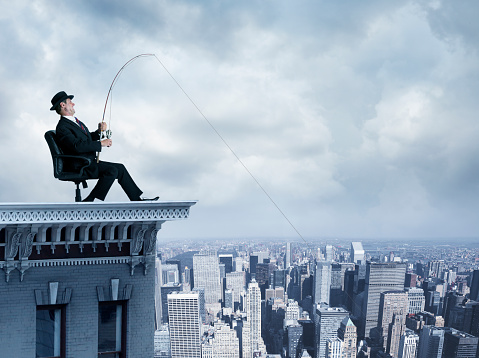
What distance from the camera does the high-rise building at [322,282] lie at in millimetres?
110863

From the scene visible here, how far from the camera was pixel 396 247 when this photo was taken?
117 m

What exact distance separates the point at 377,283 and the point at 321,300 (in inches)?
523

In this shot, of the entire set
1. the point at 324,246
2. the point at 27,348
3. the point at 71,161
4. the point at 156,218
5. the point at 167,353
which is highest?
the point at 71,161

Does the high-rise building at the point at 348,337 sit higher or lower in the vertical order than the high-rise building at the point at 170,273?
lower

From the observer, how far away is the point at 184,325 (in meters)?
92.1

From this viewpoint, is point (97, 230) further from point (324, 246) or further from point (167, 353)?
point (324, 246)

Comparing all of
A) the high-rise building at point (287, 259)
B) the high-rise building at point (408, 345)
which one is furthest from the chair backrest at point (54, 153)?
the high-rise building at point (287, 259)

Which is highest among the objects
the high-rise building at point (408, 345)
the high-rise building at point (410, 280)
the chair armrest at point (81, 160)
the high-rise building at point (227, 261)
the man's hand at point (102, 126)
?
A: the man's hand at point (102, 126)

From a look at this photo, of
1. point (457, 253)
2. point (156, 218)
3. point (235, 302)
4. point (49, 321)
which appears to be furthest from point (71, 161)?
point (235, 302)

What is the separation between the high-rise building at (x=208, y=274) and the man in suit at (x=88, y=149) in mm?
103998

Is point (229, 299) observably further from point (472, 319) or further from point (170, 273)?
point (472, 319)

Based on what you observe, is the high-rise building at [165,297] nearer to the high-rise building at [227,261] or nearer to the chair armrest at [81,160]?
the high-rise building at [227,261]

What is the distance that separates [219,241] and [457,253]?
5589cm

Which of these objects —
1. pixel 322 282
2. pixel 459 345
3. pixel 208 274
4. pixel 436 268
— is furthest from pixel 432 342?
pixel 208 274
